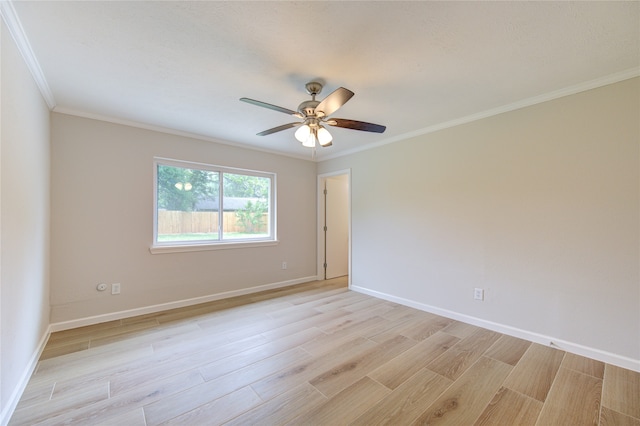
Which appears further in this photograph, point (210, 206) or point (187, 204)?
point (210, 206)

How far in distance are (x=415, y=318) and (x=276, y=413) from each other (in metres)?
2.06

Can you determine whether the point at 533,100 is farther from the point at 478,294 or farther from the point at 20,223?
the point at 20,223

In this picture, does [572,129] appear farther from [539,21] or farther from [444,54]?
[444,54]

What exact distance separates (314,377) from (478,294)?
2046 mm

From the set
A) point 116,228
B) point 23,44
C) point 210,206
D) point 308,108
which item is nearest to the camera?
point 23,44

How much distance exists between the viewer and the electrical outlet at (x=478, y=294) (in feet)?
9.51

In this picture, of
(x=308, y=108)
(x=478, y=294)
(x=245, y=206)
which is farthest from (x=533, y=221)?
(x=245, y=206)

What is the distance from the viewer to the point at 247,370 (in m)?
2.07

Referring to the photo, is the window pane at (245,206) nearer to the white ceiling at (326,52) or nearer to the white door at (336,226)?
the white door at (336,226)

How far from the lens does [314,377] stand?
6.49 feet

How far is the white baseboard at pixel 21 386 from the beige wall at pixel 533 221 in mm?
3606

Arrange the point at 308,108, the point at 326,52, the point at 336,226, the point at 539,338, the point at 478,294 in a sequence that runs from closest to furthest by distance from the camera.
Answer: the point at 326,52 → the point at 308,108 → the point at 539,338 → the point at 478,294 → the point at 336,226

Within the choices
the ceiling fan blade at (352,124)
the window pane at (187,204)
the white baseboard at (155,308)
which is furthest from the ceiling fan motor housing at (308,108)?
the white baseboard at (155,308)

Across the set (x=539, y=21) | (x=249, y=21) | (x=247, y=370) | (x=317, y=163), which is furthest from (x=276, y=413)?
(x=317, y=163)
